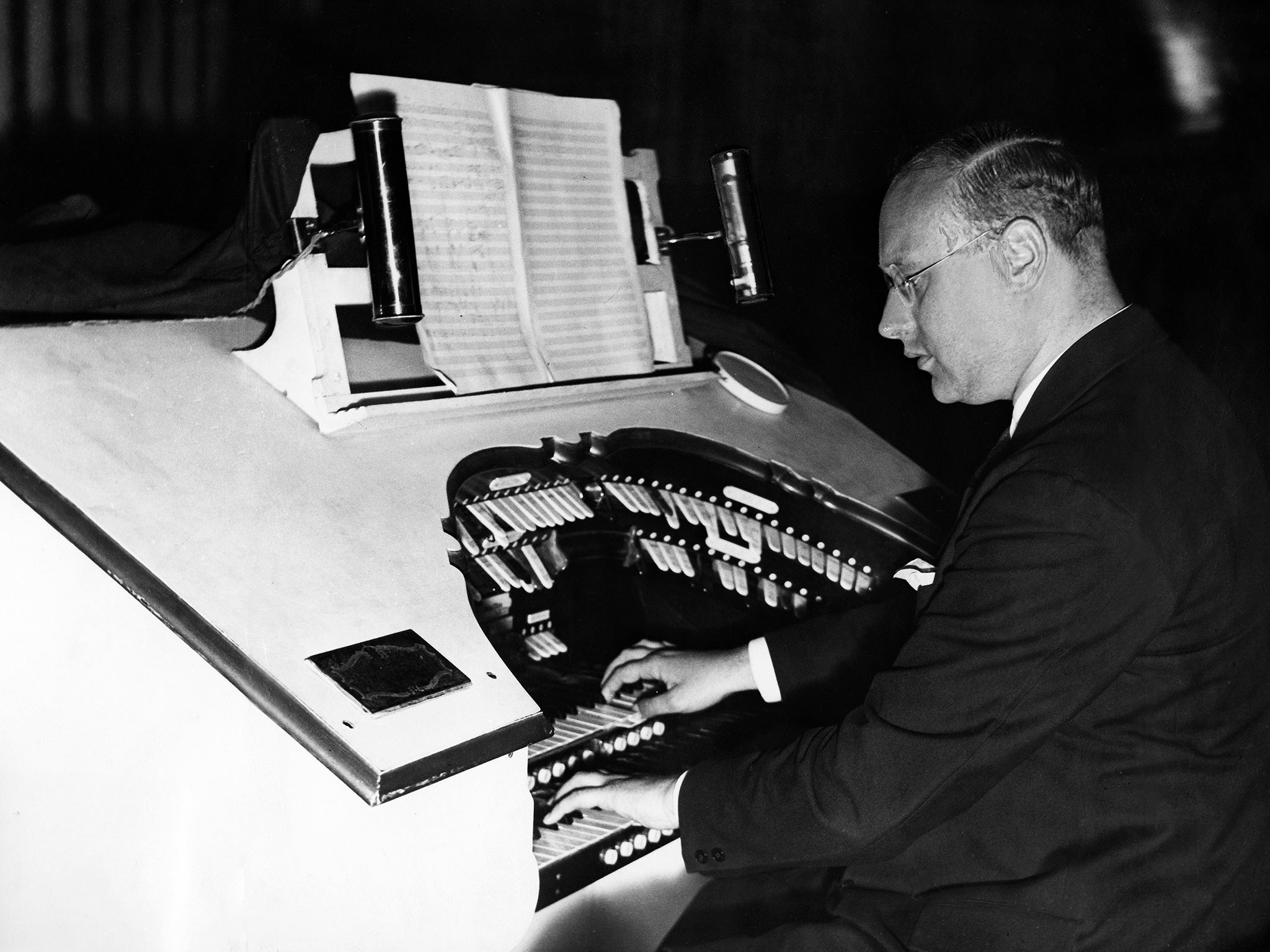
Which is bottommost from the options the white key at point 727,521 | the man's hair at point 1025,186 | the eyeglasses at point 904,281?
the white key at point 727,521

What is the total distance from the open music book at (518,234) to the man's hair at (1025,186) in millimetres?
649

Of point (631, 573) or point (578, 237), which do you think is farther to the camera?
point (578, 237)

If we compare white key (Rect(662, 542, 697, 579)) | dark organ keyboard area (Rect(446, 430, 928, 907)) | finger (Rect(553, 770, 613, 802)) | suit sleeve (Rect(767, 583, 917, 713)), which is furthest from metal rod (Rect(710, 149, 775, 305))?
finger (Rect(553, 770, 613, 802))

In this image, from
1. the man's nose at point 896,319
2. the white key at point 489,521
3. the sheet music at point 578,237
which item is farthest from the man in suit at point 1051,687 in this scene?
the sheet music at point 578,237

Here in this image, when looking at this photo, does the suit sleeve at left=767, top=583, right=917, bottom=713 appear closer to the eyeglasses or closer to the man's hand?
the man's hand

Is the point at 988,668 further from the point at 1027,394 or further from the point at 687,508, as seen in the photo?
the point at 687,508

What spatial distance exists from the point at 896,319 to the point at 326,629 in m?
0.90

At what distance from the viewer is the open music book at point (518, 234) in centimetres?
150

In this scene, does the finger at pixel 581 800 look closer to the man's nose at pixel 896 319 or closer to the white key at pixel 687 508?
the white key at pixel 687 508

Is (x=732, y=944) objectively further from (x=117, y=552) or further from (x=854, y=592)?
(x=117, y=552)

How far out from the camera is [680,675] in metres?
1.48

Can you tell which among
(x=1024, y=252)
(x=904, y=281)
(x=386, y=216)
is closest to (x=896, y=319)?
(x=904, y=281)

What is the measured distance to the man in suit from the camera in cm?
107

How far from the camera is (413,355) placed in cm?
166
